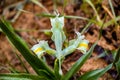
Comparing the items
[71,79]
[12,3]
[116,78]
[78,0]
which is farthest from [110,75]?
[12,3]

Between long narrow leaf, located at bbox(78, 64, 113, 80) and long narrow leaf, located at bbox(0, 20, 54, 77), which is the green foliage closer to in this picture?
long narrow leaf, located at bbox(0, 20, 54, 77)

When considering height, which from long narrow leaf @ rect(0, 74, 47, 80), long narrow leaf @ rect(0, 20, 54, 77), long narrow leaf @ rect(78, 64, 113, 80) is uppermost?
long narrow leaf @ rect(0, 20, 54, 77)

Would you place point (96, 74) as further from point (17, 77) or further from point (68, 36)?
point (68, 36)

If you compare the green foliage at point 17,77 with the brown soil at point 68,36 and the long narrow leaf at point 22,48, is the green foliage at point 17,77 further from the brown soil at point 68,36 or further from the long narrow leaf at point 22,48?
the brown soil at point 68,36

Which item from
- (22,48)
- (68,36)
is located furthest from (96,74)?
(68,36)

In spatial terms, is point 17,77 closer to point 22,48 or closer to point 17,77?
point 17,77

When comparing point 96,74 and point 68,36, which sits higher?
point 96,74

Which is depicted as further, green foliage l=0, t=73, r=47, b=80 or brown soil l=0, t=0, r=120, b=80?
brown soil l=0, t=0, r=120, b=80

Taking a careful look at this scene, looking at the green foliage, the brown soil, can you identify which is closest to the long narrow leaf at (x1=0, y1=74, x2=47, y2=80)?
the green foliage

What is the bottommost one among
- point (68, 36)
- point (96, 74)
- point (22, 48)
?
point (68, 36)

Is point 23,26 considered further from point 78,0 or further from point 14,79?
point 14,79

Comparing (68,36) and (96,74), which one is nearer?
(96,74)
